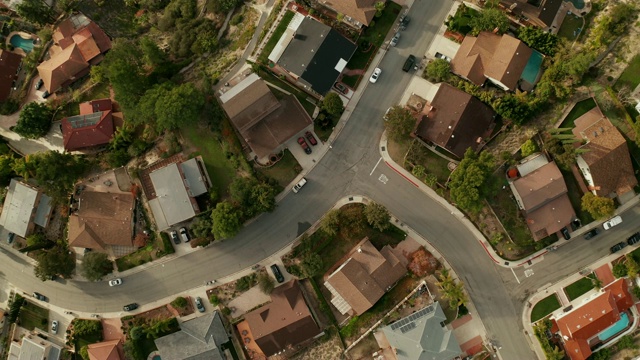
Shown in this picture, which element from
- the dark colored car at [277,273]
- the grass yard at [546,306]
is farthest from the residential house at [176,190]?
the grass yard at [546,306]

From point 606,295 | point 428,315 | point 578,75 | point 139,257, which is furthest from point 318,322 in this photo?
point 578,75

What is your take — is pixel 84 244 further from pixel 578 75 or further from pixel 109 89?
pixel 578 75

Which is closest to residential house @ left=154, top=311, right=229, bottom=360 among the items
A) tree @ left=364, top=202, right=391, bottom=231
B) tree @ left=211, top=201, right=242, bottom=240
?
tree @ left=211, top=201, right=242, bottom=240

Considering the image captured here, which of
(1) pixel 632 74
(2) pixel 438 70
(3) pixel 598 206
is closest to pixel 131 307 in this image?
(2) pixel 438 70

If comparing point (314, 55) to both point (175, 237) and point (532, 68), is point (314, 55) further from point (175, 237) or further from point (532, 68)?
point (175, 237)

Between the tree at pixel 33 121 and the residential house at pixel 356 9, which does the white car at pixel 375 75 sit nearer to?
the residential house at pixel 356 9

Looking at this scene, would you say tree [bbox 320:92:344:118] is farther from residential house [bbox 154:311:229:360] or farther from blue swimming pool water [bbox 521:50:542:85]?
residential house [bbox 154:311:229:360]
